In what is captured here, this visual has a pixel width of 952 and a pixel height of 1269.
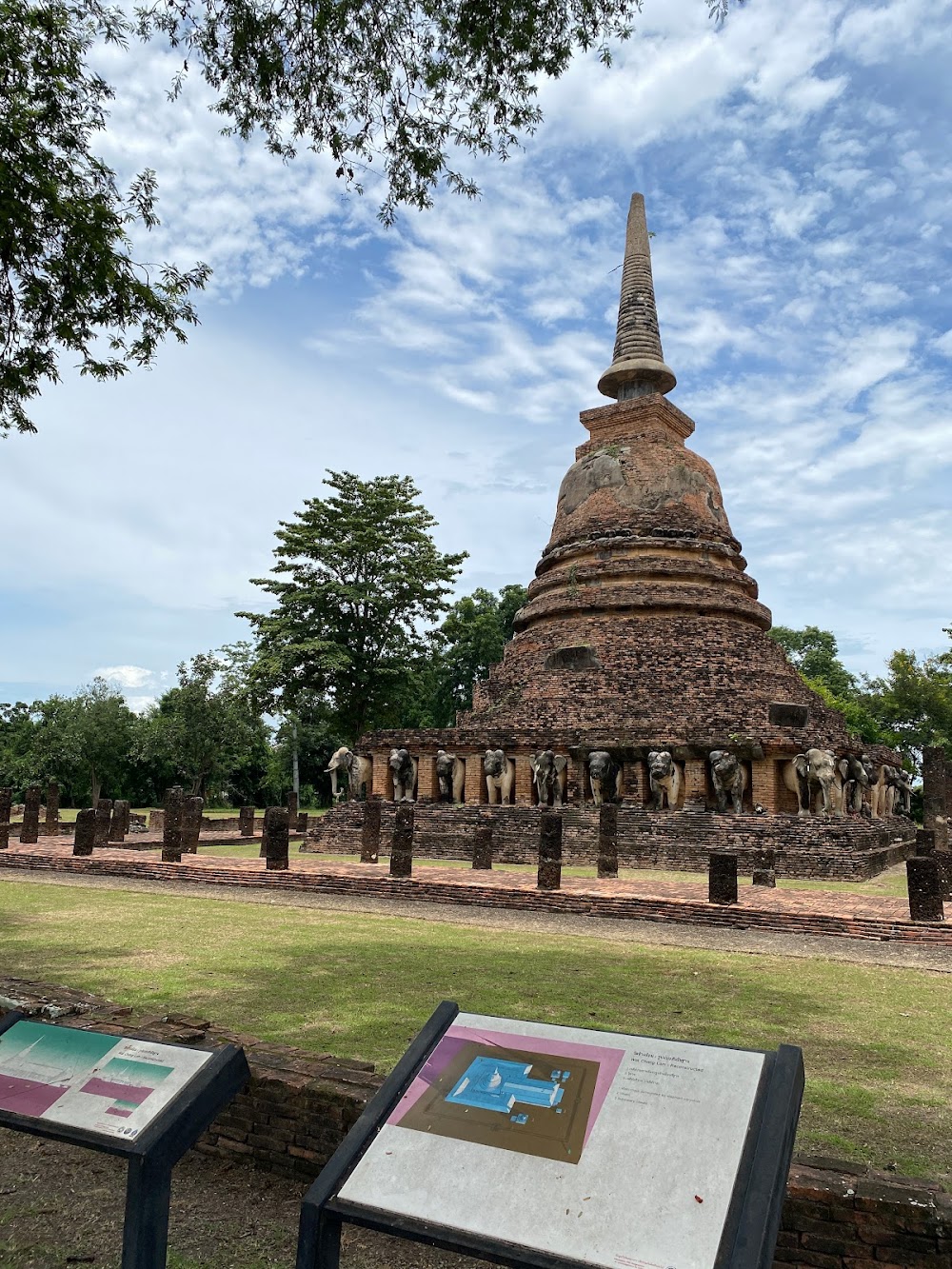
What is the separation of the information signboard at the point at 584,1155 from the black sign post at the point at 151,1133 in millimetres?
490

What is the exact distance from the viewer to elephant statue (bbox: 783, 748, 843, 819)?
15.7 m

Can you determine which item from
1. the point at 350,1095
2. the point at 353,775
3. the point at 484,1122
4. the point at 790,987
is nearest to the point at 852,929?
the point at 790,987

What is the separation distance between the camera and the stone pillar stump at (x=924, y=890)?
873 cm

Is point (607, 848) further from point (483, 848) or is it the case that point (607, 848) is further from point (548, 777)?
point (548, 777)

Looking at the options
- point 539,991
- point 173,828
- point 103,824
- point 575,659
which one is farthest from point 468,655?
point 539,991

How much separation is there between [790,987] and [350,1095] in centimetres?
422

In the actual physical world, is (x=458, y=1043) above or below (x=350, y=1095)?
above

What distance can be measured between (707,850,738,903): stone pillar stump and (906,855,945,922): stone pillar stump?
1851 mm

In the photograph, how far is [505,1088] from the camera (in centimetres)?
236

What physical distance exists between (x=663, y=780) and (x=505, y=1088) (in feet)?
47.8

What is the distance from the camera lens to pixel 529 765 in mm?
18016

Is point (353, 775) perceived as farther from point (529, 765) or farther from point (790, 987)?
point (790, 987)

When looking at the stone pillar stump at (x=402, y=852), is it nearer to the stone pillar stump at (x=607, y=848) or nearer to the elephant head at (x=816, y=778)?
the stone pillar stump at (x=607, y=848)

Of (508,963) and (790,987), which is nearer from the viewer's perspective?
(790,987)
